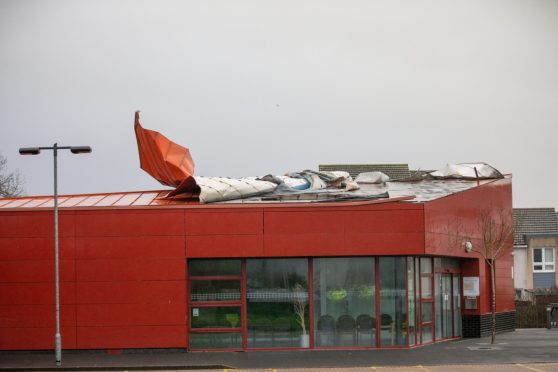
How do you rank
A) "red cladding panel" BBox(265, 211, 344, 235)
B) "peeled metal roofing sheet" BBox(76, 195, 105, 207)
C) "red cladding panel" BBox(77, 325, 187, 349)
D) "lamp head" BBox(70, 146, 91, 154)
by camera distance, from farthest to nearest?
"peeled metal roofing sheet" BBox(76, 195, 105, 207)
"red cladding panel" BBox(265, 211, 344, 235)
"red cladding panel" BBox(77, 325, 187, 349)
"lamp head" BBox(70, 146, 91, 154)

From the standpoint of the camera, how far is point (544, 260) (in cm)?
7069

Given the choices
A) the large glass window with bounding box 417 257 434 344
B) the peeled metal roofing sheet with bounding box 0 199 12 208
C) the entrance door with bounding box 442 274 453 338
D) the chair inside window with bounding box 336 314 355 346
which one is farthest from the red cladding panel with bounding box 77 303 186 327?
the entrance door with bounding box 442 274 453 338

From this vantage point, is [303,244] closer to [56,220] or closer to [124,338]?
[124,338]

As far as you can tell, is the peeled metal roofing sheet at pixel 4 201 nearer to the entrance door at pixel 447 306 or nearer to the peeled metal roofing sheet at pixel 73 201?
the peeled metal roofing sheet at pixel 73 201

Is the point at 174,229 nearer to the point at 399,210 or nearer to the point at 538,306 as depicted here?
the point at 399,210

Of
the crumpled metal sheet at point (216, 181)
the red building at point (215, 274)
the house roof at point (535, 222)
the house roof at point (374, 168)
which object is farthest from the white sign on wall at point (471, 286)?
the house roof at point (535, 222)

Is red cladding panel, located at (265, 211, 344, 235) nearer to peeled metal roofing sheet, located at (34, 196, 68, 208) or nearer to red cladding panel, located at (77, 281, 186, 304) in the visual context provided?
red cladding panel, located at (77, 281, 186, 304)

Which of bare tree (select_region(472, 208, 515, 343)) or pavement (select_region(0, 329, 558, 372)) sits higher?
bare tree (select_region(472, 208, 515, 343))

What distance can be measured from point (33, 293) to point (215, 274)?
5542mm

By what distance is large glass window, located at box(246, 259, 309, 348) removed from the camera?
103ft

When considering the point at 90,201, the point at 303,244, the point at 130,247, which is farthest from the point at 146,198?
the point at 303,244

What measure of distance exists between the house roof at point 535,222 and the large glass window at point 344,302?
130 ft

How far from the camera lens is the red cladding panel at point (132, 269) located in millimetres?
31172

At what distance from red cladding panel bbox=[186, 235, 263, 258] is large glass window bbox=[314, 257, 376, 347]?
2.06 metres
